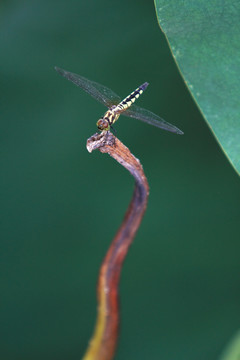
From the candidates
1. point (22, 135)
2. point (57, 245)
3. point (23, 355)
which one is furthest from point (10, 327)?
point (22, 135)

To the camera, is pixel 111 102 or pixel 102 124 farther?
pixel 111 102

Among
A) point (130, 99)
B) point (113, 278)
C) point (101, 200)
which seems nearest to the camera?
point (113, 278)

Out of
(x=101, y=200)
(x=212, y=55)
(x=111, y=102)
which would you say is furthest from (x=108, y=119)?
(x=212, y=55)

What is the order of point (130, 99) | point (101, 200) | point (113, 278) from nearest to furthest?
point (113, 278) < point (101, 200) < point (130, 99)

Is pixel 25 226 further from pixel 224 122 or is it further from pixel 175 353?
pixel 224 122

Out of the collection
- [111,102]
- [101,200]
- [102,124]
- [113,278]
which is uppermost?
[111,102]

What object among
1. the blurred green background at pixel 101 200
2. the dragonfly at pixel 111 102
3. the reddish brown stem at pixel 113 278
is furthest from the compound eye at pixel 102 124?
the reddish brown stem at pixel 113 278

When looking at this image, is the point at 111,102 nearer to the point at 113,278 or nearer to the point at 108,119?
the point at 108,119
